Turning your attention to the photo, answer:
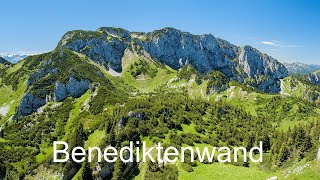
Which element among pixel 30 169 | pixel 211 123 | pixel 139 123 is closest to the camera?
pixel 139 123

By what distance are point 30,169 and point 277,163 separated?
11601 centimetres

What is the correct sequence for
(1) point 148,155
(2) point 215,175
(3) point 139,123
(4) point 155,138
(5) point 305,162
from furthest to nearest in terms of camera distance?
(3) point 139,123
(4) point 155,138
(1) point 148,155
(2) point 215,175
(5) point 305,162

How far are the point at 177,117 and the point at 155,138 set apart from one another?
116 ft

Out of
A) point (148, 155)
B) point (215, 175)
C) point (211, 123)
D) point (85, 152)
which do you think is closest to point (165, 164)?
point (148, 155)

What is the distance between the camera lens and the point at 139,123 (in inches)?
5837

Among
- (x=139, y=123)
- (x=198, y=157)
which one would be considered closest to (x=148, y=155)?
(x=198, y=157)

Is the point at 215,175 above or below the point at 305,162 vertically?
below

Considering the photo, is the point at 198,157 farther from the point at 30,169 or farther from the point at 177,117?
the point at 30,169

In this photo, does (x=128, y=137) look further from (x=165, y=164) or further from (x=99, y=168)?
(x=165, y=164)

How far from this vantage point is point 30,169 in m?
164

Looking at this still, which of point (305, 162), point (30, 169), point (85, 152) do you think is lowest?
point (30, 169)

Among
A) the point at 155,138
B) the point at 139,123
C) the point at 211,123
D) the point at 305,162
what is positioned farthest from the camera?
the point at 211,123

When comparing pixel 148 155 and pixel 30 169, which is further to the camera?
pixel 30 169

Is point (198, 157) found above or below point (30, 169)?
above
